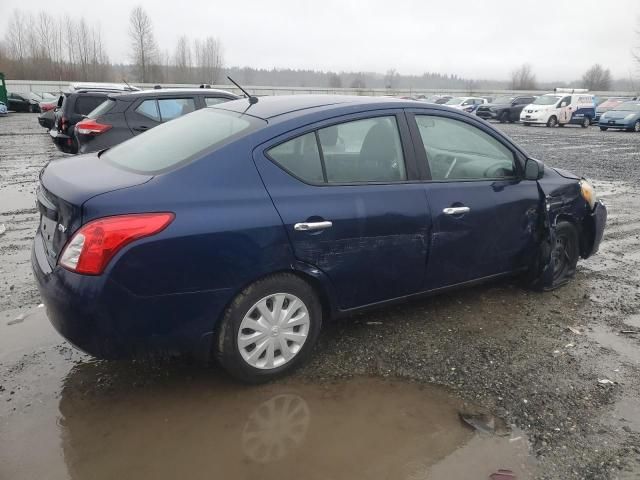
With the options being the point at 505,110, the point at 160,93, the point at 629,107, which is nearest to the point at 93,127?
the point at 160,93

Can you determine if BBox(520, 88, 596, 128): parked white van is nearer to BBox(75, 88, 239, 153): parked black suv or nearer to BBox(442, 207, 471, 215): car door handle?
BBox(75, 88, 239, 153): parked black suv

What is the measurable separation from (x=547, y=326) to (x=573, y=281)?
1.18 metres

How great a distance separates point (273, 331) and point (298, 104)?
5.05 feet

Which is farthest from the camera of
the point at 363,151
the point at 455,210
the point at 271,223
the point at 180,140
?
the point at 455,210

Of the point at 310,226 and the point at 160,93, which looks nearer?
the point at 310,226

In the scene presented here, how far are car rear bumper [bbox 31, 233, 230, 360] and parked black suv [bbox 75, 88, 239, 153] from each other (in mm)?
6266

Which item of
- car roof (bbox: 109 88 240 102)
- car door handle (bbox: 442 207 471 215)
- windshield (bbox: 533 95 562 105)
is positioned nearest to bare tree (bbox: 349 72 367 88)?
windshield (bbox: 533 95 562 105)

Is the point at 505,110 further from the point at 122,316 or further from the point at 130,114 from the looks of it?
the point at 122,316

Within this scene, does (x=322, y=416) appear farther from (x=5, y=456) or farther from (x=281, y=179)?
(x=5, y=456)

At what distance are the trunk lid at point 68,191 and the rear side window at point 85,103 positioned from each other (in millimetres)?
9568

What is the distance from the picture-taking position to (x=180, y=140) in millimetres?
3318

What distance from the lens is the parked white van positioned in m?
28.6

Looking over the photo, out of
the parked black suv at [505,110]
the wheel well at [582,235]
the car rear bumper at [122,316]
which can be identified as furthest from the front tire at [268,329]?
the parked black suv at [505,110]

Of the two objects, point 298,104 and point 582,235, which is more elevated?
point 298,104
